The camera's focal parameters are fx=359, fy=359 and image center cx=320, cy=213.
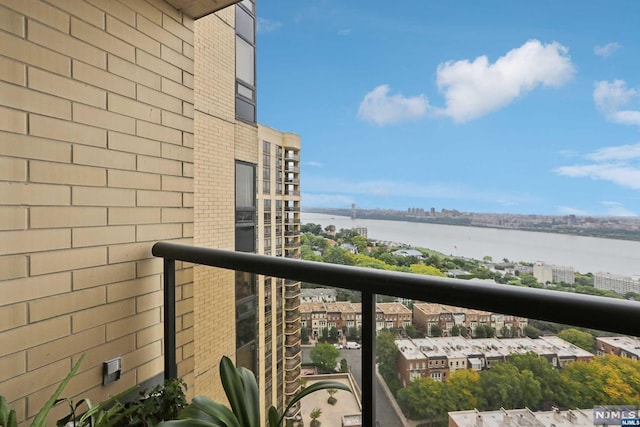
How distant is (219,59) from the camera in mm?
6625

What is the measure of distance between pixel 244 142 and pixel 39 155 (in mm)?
6196

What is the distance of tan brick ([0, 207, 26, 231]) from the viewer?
1.33m

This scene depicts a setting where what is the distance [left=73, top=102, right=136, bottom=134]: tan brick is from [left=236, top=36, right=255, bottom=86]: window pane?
576 centimetres

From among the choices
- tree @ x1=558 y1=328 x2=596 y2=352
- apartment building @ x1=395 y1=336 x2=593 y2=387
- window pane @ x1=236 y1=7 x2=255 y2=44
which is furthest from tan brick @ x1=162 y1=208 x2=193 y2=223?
window pane @ x1=236 y1=7 x2=255 y2=44

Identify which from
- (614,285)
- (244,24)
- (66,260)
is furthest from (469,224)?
(66,260)

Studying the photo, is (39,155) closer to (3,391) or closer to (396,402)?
(3,391)

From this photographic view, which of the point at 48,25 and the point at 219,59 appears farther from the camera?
the point at 219,59

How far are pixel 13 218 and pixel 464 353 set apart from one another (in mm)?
1669

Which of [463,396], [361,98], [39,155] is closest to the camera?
[463,396]

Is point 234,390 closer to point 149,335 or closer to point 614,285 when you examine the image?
point 149,335

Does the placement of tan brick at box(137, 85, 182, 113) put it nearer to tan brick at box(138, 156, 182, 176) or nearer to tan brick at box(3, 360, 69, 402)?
tan brick at box(138, 156, 182, 176)

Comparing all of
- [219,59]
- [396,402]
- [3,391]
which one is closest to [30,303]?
[3,391]

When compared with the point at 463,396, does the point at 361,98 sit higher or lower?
higher

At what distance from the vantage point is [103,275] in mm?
1705
